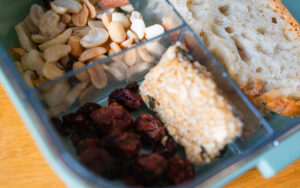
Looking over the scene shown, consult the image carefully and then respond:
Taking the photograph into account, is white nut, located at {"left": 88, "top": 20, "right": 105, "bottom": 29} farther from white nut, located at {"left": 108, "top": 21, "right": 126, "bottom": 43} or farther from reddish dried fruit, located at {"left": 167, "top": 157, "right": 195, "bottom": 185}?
reddish dried fruit, located at {"left": 167, "top": 157, "right": 195, "bottom": 185}

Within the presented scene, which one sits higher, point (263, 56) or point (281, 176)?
point (263, 56)

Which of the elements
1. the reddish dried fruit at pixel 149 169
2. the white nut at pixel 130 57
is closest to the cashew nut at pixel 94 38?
the white nut at pixel 130 57

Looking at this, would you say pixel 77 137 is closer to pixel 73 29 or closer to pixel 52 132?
pixel 52 132

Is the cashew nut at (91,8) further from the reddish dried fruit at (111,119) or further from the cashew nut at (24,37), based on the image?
the reddish dried fruit at (111,119)

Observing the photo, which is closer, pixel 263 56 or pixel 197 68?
pixel 197 68

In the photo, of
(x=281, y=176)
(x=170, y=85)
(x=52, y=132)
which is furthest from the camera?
(x=281, y=176)

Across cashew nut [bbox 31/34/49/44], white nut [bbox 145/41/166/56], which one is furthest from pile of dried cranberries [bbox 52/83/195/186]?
cashew nut [bbox 31/34/49/44]

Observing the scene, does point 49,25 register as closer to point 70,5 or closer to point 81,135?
point 70,5

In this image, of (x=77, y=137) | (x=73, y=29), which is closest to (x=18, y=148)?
(x=77, y=137)
